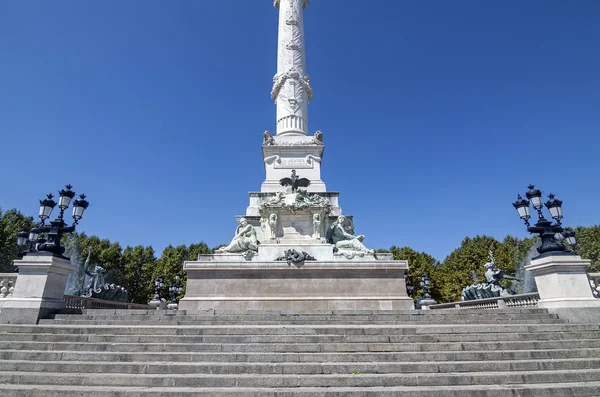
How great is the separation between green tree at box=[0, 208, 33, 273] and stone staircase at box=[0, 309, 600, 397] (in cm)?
2629

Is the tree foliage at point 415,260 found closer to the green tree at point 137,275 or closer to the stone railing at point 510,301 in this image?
the green tree at point 137,275

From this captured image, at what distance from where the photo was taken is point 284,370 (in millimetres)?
5926

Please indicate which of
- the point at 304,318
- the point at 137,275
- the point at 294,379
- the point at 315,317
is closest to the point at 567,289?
the point at 315,317

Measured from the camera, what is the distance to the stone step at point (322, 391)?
Result: 512 cm

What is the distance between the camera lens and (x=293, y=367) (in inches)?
233

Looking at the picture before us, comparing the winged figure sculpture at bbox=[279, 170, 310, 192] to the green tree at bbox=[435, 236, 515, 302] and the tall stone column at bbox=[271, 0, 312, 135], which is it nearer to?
the tall stone column at bbox=[271, 0, 312, 135]

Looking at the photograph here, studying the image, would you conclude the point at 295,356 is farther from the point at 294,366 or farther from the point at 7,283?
the point at 7,283

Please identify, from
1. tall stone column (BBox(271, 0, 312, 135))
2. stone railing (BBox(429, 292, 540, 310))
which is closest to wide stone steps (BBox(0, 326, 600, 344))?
stone railing (BBox(429, 292, 540, 310))

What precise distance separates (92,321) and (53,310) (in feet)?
6.46

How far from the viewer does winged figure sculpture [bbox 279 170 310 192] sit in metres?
16.7

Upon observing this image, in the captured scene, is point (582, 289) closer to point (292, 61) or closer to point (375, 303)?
point (375, 303)

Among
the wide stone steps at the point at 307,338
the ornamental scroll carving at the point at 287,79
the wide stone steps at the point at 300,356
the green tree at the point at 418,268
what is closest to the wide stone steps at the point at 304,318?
the wide stone steps at the point at 307,338

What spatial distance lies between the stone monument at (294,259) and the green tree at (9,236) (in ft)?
78.3

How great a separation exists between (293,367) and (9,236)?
3343 cm
